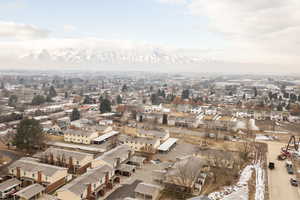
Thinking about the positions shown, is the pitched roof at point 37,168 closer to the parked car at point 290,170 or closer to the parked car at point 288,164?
the parked car at point 290,170

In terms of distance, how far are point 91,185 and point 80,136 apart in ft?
43.1

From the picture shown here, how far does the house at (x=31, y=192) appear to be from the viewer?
13742 millimetres

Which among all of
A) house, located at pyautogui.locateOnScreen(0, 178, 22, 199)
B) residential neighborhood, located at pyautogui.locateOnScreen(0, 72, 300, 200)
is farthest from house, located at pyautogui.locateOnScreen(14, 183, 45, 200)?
house, located at pyautogui.locateOnScreen(0, 178, 22, 199)

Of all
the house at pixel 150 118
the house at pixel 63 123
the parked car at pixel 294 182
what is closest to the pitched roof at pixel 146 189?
the parked car at pixel 294 182

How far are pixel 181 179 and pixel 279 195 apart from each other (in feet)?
22.8

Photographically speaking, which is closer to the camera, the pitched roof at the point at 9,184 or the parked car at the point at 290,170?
the pitched roof at the point at 9,184

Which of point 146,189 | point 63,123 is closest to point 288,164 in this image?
point 146,189

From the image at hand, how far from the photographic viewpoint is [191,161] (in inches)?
704

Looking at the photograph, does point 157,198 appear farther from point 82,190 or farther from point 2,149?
point 2,149

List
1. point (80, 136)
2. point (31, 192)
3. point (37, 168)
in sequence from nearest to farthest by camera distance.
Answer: point (31, 192) → point (37, 168) → point (80, 136)

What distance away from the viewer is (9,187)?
1495cm

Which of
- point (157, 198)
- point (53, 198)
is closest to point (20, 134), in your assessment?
point (53, 198)

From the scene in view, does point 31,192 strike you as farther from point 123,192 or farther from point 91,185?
point 123,192

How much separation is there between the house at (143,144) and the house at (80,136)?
4700mm
